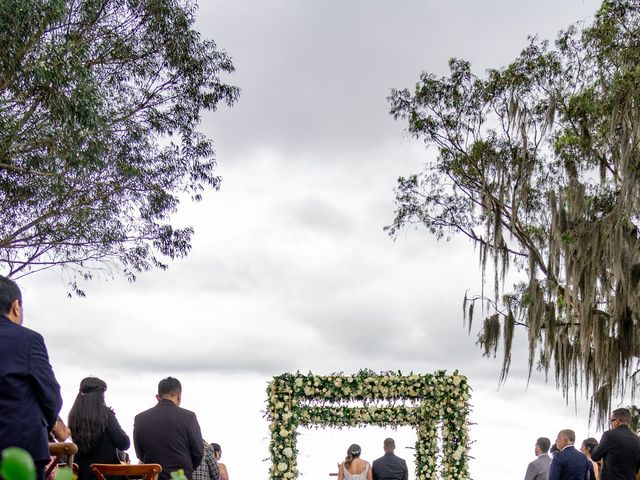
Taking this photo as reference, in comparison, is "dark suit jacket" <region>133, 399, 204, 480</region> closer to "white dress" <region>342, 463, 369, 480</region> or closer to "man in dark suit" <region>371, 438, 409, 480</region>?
"white dress" <region>342, 463, 369, 480</region>

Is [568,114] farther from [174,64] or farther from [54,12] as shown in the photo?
[54,12]

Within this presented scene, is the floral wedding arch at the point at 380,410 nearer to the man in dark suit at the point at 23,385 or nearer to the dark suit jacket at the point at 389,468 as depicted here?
the dark suit jacket at the point at 389,468

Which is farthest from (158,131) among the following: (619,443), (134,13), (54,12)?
(619,443)

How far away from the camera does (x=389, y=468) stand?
1230cm

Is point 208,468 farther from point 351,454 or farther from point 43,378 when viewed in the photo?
point 351,454

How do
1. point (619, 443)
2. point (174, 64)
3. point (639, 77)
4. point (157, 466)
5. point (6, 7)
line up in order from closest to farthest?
1. point (157, 466)
2. point (619, 443)
3. point (6, 7)
4. point (639, 77)
5. point (174, 64)

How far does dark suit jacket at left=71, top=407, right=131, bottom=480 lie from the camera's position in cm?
553

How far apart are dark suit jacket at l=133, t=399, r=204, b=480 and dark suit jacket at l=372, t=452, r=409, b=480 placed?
7.08 m

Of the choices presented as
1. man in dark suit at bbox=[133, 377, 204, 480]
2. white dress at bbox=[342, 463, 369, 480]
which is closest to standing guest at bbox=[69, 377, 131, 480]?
man in dark suit at bbox=[133, 377, 204, 480]

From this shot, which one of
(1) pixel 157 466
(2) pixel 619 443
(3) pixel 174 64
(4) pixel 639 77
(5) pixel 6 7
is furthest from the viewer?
(3) pixel 174 64

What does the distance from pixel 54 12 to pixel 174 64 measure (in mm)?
4810

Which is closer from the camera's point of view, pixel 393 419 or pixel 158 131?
pixel 393 419

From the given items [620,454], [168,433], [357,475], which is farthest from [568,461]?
[168,433]

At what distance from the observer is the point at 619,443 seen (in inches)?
315
